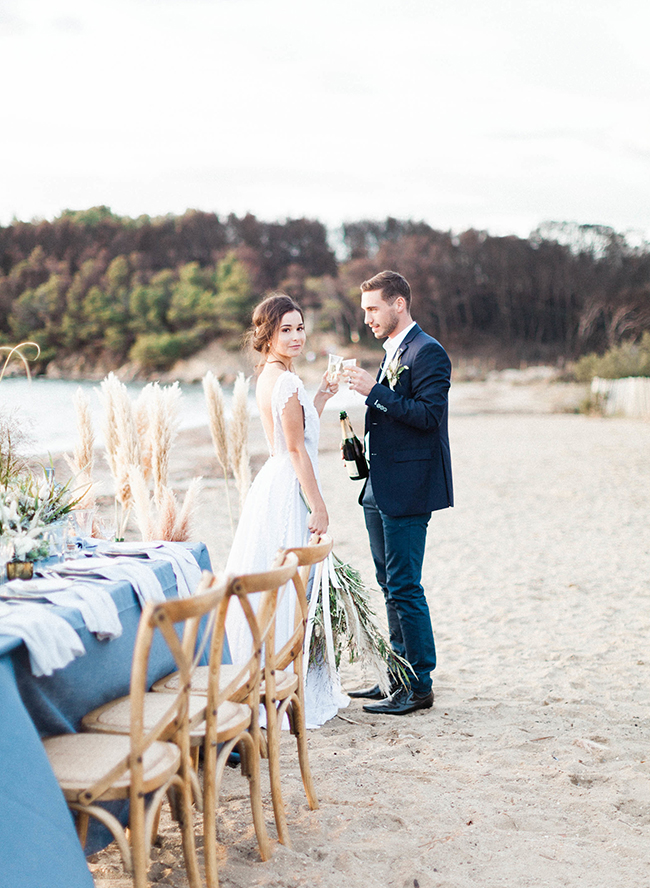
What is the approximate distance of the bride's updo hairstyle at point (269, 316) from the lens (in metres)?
3.54

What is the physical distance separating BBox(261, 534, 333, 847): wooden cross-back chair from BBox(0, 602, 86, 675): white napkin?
67cm

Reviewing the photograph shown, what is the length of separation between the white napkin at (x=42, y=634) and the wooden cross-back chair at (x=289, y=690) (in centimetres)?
67

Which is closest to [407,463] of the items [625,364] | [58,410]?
[625,364]

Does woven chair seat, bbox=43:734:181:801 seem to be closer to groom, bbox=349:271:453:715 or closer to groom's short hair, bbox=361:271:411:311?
groom, bbox=349:271:453:715

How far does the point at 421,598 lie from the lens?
12.4 feet

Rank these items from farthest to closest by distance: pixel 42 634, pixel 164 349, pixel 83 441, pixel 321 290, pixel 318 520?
pixel 321 290 → pixel 164 349 → pixel 83 441 → pixel 318 520 → pixel 42 634

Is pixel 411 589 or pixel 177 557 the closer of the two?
pixel 177 557

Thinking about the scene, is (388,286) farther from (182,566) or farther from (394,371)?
(182,566)

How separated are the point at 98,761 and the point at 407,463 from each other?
2134 millimetres

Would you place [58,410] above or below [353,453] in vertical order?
below

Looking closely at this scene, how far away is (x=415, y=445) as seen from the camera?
3691 millimetres

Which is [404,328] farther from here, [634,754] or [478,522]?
[478,522]

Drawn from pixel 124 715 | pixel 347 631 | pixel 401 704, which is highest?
pixel 124 715

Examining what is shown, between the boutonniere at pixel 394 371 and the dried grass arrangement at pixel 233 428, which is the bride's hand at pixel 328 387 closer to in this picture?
the boutonniere at pixel 394 371
